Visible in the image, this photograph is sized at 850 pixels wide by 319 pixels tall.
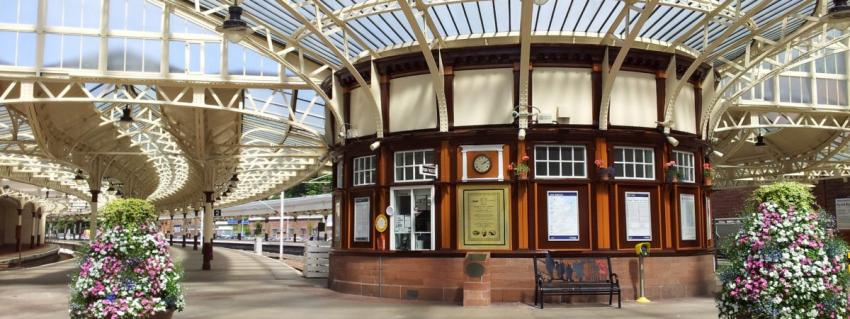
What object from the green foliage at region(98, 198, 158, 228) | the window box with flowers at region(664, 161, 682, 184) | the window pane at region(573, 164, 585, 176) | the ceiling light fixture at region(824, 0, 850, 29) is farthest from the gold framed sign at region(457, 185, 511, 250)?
the green foliage at region(98, 198, 158, 228)

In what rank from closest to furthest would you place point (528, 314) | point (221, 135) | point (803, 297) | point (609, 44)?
point (803, 297) → point (528, 314) → point (609, 44) → point (221, 135)

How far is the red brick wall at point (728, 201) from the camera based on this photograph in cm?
5516

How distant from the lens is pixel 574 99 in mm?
17172

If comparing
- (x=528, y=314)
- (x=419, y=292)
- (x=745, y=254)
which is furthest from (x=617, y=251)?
(x=745, y=254)

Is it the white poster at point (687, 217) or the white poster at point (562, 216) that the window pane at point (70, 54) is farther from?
the white poster at point (687, 217)

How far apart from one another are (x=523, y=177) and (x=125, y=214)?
346 inches

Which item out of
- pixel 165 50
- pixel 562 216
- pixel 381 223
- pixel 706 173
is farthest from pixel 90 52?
pixel 706 173

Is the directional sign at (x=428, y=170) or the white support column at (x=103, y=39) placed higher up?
the white support column at (x=103, y=39)

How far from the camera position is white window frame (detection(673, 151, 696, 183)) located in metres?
18.2

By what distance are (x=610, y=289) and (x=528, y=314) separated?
220 cm

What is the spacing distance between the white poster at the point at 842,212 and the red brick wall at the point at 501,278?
3239 cm

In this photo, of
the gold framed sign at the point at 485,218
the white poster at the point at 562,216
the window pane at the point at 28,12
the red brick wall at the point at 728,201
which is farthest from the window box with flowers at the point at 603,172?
the red brick wall at the point at 728,201

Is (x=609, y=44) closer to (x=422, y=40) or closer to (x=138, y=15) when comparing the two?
(x=422, y=40)

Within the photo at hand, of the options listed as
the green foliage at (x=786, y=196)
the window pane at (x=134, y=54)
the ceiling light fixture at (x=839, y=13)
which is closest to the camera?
the green foliage at (x=786, y=196)
